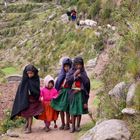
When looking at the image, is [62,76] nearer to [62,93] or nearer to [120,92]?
[62,93]

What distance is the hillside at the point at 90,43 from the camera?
8045 mm

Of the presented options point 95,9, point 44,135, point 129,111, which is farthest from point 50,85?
point 95,9

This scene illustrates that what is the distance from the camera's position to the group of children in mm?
8641

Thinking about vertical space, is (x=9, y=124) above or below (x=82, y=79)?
below

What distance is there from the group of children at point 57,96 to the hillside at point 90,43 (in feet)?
1.64

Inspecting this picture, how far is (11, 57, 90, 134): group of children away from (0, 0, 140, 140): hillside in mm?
501

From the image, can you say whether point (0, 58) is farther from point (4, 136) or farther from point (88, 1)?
point (4, 136)

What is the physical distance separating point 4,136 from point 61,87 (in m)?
1.55

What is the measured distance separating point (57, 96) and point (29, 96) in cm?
55

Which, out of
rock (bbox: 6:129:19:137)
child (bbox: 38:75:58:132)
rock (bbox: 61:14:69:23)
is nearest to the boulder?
child (bbox: 38:75:58:132)

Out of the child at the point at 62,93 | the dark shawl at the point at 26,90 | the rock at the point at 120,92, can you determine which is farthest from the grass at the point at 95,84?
the rock at the point at 120,92

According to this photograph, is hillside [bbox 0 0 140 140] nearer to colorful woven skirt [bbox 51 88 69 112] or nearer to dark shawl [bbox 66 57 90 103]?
dark shawl [bbox 66 57 90 103]

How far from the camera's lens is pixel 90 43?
21625 mm

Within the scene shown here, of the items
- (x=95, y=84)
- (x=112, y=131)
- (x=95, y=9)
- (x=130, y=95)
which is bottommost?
(x=95, y=84)
